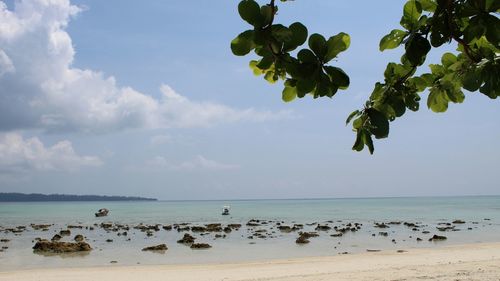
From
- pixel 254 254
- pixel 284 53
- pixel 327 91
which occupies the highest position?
pixel 284 53

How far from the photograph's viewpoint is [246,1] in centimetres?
133

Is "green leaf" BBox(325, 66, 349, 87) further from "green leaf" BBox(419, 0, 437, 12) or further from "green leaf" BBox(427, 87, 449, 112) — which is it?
"green leaf" BBox(427, 87, 449, 112)

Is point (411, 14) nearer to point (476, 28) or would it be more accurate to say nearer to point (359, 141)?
point (476, 28)

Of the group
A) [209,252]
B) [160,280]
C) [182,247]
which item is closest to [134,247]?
[182,247]

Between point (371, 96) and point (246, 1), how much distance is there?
86 centimetres

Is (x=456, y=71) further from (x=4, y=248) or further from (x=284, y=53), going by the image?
(x=4, y=248)

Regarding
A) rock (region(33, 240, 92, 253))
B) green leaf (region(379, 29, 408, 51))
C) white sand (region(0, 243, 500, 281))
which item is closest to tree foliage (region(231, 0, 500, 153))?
green leaf (region(379, 29, 408, 51))

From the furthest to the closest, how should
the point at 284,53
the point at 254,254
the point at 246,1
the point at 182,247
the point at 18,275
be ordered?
1. the point at 182,247
2. the point at 254,254
3. the point at 18,275
4. the point at 284,53
5. the point at 246,1

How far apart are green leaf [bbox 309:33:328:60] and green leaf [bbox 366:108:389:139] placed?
402mm

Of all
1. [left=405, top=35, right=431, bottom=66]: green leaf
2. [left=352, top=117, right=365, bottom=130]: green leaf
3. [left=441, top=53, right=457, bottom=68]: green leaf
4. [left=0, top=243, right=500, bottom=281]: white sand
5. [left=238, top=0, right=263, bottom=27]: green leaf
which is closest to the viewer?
[left=238, top=0, right=263, bottom=27]: green leaf

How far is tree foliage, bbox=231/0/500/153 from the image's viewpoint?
56.1 inches

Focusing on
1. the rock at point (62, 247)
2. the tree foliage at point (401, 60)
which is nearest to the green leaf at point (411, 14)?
the tree foliage at point (401, 60)

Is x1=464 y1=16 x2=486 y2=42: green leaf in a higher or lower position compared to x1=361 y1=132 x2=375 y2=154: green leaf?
higher

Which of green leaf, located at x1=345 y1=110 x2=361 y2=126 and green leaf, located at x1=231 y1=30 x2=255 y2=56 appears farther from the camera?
green leaf, located at x1=345 y1=110 x2=361 y2=126
